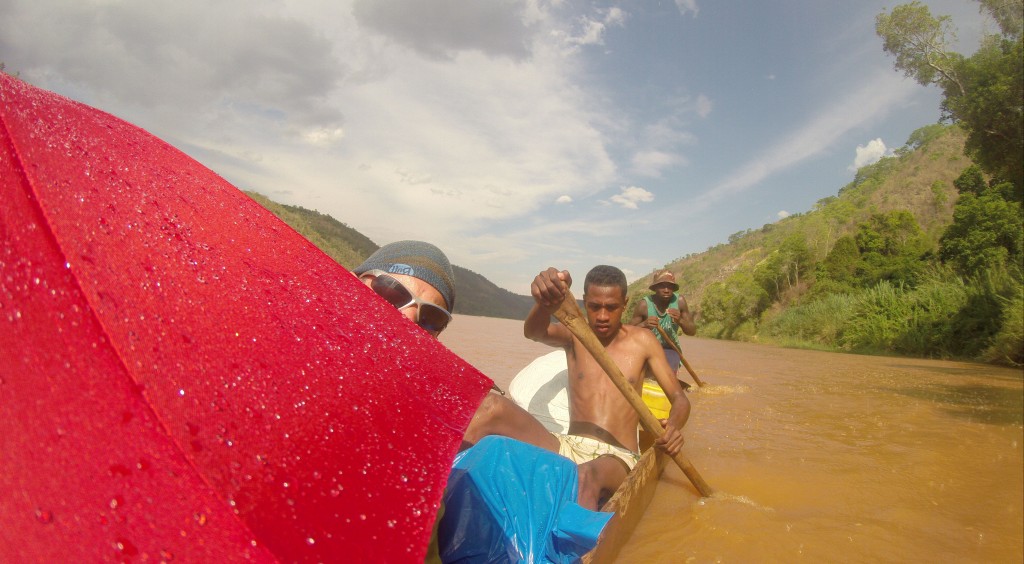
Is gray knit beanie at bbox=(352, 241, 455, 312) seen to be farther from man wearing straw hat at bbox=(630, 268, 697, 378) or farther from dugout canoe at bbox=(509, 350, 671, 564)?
man wearing straw hat at bbox=(630, 268, 697, 378)

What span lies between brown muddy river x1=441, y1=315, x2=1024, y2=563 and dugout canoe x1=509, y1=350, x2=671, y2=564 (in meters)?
0.21

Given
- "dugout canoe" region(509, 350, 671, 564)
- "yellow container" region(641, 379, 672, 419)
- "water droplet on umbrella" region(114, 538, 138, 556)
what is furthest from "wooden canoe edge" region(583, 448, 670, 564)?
"water droplet on umbrella" region(114, 538, 138, 556)

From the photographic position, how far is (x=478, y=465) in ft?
4.94

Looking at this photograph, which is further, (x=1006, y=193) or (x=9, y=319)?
(x=1006, y=193)

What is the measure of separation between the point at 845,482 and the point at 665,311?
3114 mm

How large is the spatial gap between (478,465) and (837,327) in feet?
67.5

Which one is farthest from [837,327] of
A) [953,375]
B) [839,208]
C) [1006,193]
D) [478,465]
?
[839,208]

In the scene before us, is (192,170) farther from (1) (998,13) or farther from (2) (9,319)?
(1) (998,13)

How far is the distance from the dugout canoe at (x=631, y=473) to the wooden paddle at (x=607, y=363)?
0.45 ft

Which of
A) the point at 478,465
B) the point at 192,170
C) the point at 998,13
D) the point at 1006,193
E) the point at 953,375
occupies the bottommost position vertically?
the point at 953,375

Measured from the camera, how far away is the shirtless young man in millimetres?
2420

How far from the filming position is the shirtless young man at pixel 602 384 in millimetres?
2420

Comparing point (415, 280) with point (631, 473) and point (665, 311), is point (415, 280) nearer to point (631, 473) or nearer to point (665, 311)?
point (631, 473)

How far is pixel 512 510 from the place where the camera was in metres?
1.45
